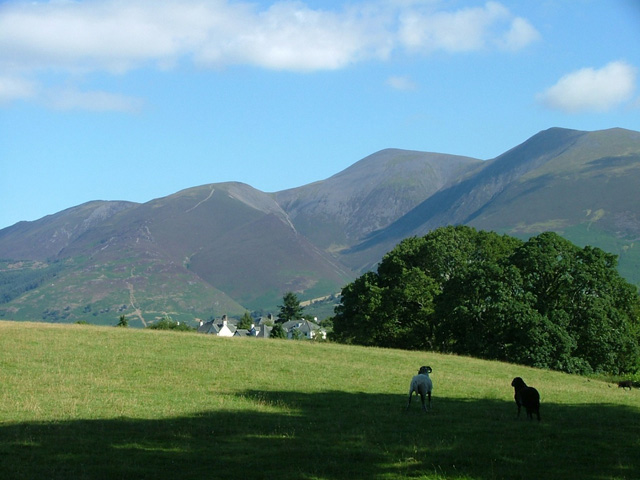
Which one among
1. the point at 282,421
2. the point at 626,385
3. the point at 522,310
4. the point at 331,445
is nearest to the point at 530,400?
the point at 331,445

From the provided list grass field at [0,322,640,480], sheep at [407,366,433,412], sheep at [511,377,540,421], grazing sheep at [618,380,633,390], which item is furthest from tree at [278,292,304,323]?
sheep at [511,377,540,421]

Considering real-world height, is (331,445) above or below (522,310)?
below

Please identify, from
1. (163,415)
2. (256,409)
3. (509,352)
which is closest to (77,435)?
(163,415)

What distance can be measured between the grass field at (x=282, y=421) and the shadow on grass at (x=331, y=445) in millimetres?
45

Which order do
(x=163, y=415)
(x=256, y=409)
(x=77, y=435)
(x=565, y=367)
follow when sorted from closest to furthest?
(x=77, y=435) → (x=163, y=415) → (x=256, y=409) → (x=565, y=367)

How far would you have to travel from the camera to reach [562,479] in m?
13.5

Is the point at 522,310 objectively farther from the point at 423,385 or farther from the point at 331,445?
the point at 331,445

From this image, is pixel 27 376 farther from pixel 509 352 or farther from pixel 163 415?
pixel 509 352

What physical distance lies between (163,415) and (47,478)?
295 inches

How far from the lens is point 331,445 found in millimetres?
17031

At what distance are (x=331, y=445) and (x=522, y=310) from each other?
3619 centimetres

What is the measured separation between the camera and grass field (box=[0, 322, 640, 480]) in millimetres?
14641

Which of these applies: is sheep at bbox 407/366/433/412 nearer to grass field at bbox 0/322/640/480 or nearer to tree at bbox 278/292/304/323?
grass field at bbox 0/322/640/480

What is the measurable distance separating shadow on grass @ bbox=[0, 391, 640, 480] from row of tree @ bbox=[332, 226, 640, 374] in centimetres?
2704
